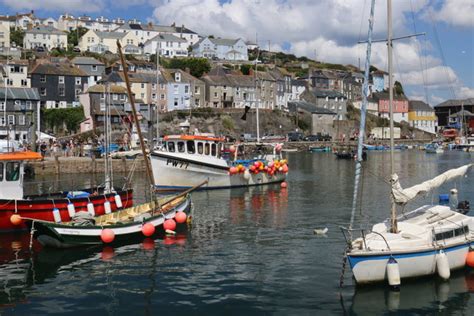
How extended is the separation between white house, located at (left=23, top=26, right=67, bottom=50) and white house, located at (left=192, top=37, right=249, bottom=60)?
34.3 meters

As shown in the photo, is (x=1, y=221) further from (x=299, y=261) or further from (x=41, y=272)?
(x=299, y=261)

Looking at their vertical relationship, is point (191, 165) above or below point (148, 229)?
above

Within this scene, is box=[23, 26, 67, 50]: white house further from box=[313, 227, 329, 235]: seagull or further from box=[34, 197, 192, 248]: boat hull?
box=[313, 227, 329, 235]: seagull

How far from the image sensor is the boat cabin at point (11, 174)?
26.3 metres

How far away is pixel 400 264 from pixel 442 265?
162 cm

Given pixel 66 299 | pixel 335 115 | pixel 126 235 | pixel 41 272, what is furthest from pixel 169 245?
pixel 335 115

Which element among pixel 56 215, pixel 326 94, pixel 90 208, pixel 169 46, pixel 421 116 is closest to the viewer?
pixel 56 215

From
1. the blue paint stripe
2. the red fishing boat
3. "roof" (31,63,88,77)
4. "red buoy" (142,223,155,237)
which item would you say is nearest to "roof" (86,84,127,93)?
"roof" (31,63,88,77)

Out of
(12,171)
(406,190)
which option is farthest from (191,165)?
(406,190)

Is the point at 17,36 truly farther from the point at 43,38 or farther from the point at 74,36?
the point at 74,36

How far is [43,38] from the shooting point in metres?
137

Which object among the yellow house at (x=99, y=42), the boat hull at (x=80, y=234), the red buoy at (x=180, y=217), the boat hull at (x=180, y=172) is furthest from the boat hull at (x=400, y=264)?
the yellow house at (x=99, y=42)

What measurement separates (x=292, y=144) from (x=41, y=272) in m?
91.0

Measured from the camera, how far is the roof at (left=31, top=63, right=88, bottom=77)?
91375mm
